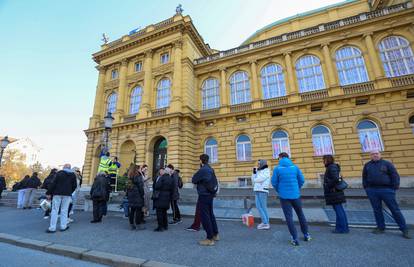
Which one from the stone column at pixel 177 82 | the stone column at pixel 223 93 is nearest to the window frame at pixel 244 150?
the stone column at pixel 223 93

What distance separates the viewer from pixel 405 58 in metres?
13.9

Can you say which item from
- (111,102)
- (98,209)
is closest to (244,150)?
(98,209)

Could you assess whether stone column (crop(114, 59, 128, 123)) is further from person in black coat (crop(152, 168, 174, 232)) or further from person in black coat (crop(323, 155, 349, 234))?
person in black coat (crop(323, 155, 349, 234))

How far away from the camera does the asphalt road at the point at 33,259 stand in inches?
143

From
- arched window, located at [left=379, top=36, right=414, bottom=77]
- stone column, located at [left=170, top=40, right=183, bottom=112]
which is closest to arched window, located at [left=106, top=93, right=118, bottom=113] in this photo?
stone column, located at [left=170, top=40, right=183, bottom=112]

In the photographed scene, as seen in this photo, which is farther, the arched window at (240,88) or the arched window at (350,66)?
the arched window at (240,88)

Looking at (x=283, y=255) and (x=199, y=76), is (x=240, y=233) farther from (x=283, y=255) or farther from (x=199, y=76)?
(x=199, y=76)

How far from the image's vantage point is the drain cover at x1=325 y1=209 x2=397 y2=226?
5.39 meters

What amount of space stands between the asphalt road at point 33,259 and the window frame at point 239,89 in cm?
1583

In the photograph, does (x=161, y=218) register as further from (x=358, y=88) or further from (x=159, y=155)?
(x=358, y=88)

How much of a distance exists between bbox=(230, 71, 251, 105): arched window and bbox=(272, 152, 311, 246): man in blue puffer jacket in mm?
13542

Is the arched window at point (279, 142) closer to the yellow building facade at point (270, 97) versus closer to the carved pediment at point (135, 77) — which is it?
the yellow building facade at point (270, 97)

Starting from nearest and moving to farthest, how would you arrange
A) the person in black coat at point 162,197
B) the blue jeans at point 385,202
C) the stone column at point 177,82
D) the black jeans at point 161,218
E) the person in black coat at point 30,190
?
the blue jeans at point 385,202 < the person in black coat at point 162,197 < the black jeans at point 161,218 < the person in black coat at point 30,190 < the stone column at point 177,82

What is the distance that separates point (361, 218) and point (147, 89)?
1857cm
